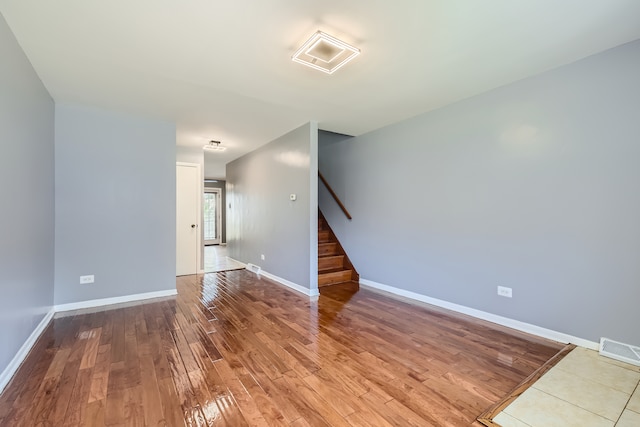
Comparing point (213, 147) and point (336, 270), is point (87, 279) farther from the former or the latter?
point (336, 270)

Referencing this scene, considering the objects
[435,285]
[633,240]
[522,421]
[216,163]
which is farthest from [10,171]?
[216,163]

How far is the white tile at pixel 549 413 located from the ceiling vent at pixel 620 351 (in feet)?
3.19

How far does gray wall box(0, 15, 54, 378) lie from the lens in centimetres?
205

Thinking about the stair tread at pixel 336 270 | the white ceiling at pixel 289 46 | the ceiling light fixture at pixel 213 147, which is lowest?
the stair tread at pixel 336 270

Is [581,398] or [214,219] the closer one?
[581,398]

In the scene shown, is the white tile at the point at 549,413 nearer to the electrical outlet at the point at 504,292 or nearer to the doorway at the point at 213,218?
the electrical outlet at the point at 504,292

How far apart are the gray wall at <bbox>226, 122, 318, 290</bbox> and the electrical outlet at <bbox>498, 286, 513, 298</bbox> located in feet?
7.75

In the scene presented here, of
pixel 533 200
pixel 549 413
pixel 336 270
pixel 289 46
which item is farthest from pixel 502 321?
pixel 289 46

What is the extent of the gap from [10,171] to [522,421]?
12.7ft

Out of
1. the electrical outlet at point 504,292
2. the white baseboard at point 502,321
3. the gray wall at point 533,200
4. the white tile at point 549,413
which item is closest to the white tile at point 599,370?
the white baseboard at point 502,321

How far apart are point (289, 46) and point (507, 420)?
9.81 ft

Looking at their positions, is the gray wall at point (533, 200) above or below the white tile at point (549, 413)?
above

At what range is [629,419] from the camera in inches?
66.1

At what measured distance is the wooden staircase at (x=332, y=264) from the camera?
492 cm
